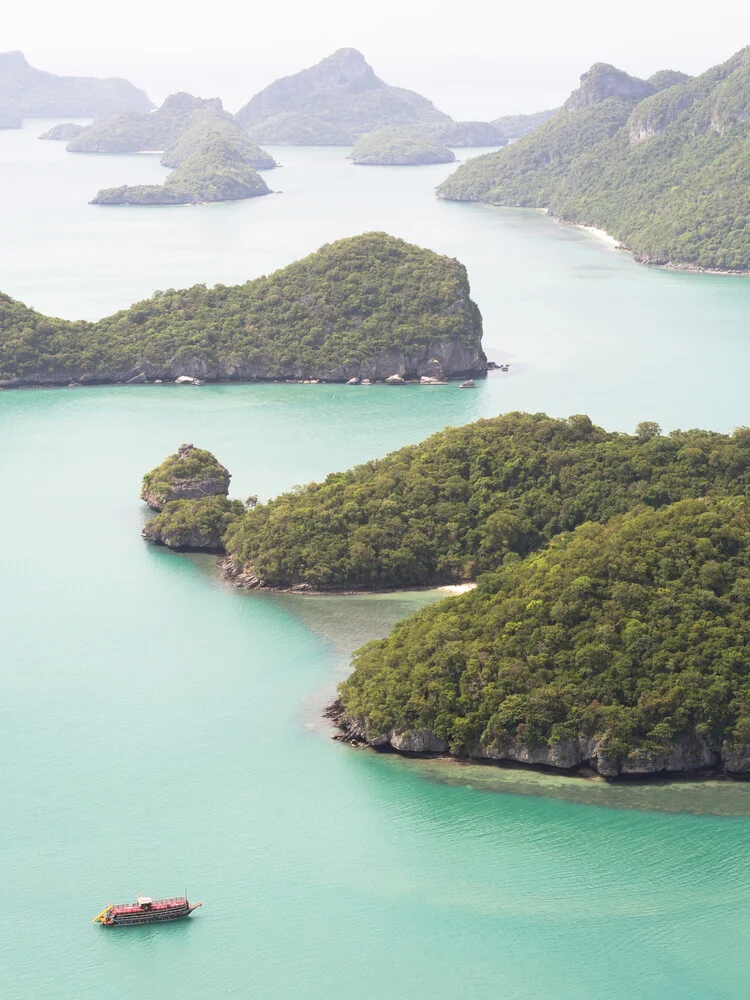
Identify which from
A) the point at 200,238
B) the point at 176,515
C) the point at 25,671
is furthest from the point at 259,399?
the point at 200,238

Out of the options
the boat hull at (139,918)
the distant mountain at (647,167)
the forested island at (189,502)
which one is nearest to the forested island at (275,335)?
the forested island at (189,502)

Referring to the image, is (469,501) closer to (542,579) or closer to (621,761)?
(542,579)

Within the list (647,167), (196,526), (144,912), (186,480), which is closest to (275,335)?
(186,480)

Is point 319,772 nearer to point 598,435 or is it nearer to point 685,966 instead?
point 685,966

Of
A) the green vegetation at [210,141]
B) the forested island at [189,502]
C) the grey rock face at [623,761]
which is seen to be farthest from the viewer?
the green vegetation at [210,141]

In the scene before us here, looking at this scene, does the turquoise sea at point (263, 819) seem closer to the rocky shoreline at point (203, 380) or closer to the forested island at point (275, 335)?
the rocky shoreline at point (203, 380)

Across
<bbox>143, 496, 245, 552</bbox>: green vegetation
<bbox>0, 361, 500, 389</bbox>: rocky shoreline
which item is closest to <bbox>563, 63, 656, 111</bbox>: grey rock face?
<bbox>0, 361, 500, 389</bbox>: rocky shoreline
